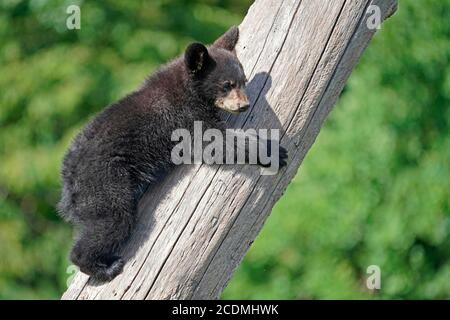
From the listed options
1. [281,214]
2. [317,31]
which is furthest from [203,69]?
[281,214]

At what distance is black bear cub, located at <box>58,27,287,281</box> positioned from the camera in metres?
5.95

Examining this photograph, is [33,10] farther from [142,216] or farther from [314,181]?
[142,216]

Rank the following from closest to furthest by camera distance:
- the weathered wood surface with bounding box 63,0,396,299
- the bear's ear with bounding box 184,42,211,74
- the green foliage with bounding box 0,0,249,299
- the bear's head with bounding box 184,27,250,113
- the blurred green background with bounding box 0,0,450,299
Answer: the weathered wood surface with bounding box 63,0,396,299, the bear's head with bounding box 184,27,250,113, the bear's ear with bounding box 184,42,211,74, the blurred green background with bounding box 0,0,450,299, the green foliage with bounding box 0,0,249,299

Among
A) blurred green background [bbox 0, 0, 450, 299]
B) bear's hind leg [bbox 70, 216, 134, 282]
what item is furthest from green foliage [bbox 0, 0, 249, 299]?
bear's hind leg [bbox 70, 216, 134, 282]

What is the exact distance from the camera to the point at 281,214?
11297mm

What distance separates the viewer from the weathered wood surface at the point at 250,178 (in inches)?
227

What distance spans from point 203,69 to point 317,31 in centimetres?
85
